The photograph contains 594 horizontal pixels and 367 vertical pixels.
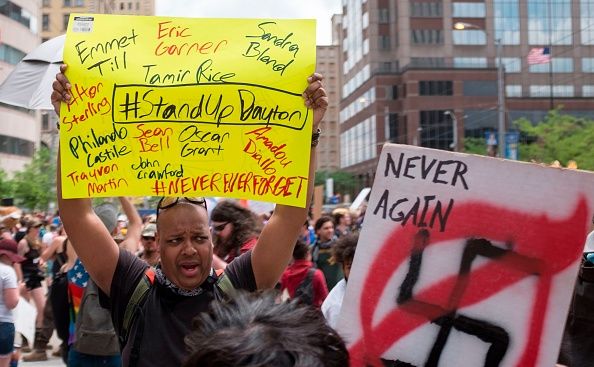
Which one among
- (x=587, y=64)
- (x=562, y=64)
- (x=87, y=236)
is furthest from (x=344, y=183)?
(x=87, y=236)

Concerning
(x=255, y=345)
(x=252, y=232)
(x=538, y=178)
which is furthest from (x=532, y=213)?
(x=252, y=232)

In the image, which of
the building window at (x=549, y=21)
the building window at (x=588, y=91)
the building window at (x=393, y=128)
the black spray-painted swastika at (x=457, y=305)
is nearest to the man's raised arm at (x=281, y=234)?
the black spray-painted swastika at (x=457, y=305)

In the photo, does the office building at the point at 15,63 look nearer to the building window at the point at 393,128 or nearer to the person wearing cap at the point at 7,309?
the building window at the point at 393,128

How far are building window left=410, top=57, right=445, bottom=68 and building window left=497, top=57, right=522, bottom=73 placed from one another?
19.4 feet

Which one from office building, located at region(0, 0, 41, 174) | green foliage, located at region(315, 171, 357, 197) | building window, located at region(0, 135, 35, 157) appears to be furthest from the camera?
green foliage, located at region(315, 171, 357, 197)

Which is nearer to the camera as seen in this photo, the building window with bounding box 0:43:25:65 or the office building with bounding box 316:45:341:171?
the building window with bounding box 0:43:25:65

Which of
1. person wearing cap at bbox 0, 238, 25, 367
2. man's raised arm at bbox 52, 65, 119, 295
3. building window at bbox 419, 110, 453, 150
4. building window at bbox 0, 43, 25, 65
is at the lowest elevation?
person wearing cap at bbox 0, 238, 25, 367

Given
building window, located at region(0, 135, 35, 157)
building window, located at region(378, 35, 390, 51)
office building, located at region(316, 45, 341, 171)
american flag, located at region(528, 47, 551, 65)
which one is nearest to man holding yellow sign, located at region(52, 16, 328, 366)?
american flag, located at region(528, 47, 551, 65)

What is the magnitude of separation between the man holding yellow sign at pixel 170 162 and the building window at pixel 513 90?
76030 millimetres

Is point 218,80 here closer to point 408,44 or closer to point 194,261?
point 194,261

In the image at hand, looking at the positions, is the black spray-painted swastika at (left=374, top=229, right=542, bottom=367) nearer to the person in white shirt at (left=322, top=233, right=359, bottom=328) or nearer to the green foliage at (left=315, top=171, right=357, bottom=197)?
the person in white shirt at (left=322, top=233, right=359, bottom=328)

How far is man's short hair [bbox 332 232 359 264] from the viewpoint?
5.33 meters

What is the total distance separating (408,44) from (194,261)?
7694 cm

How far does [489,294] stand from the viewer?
256 centimetres
